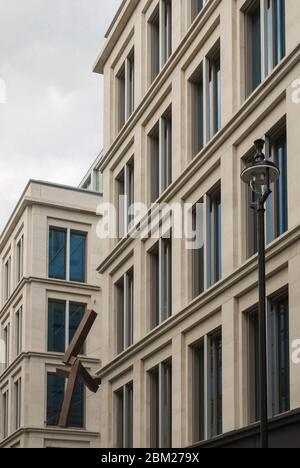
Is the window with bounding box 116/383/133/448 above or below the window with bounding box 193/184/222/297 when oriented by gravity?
below

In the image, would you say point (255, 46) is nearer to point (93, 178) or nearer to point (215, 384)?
point (215, 384)

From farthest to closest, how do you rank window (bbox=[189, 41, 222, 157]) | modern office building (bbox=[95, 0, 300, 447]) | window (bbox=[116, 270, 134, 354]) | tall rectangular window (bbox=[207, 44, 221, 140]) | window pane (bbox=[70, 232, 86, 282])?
1. window pane (bbox=[70, 232, 86, 282])
2. window (bbox=[116, 270, 134, 354])
3. window (bbox=[189, 41, 222, 157])
4. tall rectangular window (bbox=[207, 44, 221, 140])
5. modern office building (bbox=[95, 0, 300, 447])

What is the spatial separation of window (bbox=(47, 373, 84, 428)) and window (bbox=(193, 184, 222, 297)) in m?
27.2

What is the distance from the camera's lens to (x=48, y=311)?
58.3 meters

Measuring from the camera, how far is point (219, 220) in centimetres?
2981

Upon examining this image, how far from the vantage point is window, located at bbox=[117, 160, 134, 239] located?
3834 cm

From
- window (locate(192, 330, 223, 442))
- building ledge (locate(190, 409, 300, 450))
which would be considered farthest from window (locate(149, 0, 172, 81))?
building ledge (locate(190, 409, 300, 450))

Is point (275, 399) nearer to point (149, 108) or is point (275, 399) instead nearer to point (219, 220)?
point (219, 220)

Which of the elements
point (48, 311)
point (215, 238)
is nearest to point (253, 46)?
point (215, 238)

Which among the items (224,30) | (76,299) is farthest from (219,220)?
(76,299)

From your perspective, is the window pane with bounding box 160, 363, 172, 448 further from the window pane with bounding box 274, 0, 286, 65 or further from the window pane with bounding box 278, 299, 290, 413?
the window pane with bounding box 274, 0, 286, 65

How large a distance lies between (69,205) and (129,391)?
24.0 metres

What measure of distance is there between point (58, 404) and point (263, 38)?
111ft

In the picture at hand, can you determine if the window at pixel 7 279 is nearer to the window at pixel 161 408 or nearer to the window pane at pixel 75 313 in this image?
the window pane at pixel 75 313
